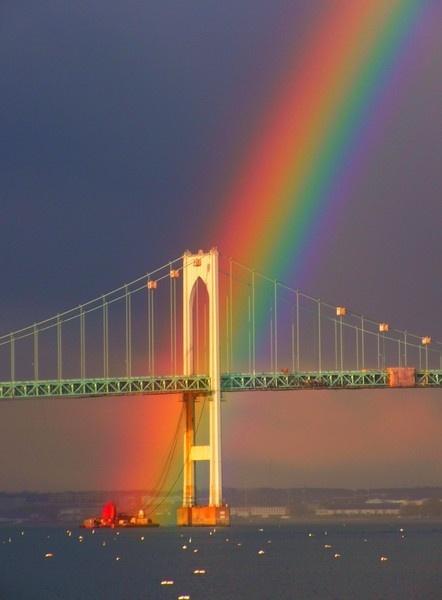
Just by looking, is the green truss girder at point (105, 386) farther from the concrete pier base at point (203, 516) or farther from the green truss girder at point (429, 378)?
the green truss girder at point (429, 378)

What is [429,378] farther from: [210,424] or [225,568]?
[225,568]

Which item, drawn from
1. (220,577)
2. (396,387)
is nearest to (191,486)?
(396,387)

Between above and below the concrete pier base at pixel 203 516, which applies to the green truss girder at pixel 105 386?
above

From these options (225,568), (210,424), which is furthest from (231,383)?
(225,568)

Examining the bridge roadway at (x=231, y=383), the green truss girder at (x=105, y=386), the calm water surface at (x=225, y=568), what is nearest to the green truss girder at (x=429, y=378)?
the bridge roadway at (x=231, y=383)

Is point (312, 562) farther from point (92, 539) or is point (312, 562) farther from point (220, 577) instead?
point (92, 539)

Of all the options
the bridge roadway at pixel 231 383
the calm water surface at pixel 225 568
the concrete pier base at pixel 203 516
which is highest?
the bridge roadway at pixel 231 383
